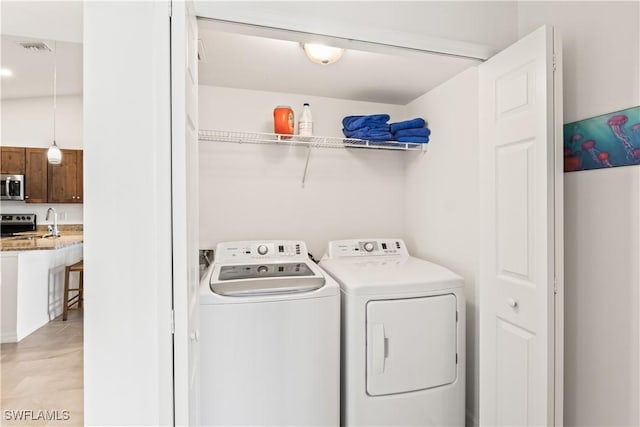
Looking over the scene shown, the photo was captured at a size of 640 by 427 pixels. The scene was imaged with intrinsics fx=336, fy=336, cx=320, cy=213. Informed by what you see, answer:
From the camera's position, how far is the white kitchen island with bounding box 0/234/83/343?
73cm

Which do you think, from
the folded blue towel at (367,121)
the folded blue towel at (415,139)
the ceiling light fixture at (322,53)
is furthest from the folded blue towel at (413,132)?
the ceiling light fixture at (322,53)

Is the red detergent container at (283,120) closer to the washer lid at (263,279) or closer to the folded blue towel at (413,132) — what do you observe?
the folded blue towel at (413,132)

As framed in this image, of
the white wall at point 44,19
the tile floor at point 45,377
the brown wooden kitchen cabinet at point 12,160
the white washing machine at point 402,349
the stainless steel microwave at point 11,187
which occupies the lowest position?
the white washing machine at point 402,349

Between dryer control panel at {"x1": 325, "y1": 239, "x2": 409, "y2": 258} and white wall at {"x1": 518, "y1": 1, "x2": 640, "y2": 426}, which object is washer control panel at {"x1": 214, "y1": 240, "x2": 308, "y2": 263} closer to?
dryer control panel at {"x1": 325, "y1": 239, "x2": 409, "y2": 258}

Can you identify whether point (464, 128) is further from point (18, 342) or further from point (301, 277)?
point (18, 342)

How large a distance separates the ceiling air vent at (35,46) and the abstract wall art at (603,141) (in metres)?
1.79

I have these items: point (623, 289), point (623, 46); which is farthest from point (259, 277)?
point (623, 46)

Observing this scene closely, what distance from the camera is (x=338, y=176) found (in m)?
2.69

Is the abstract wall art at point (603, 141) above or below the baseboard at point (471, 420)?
above

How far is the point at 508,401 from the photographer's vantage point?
1.50 meters

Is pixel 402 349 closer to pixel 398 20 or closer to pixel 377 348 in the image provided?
pixel 377 348

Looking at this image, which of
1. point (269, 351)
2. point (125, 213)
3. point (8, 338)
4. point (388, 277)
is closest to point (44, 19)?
point (125, 213)

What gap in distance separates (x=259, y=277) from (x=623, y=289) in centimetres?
157

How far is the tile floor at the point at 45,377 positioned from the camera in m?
0.75
